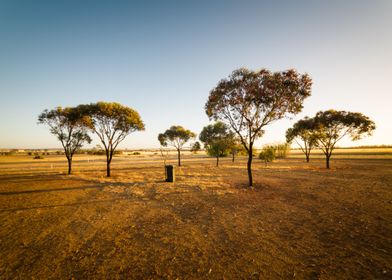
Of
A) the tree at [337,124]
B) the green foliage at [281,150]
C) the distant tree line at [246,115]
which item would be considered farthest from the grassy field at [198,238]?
the green foliage at [281,150]

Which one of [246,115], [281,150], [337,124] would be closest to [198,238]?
[246,115]

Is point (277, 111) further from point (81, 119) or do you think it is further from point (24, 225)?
point (81, 119)

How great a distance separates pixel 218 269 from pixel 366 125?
44429mm

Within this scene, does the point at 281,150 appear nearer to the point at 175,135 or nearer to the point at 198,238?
the point at 175,135

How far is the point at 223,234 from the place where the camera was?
759 centimetres

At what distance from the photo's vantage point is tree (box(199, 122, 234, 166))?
48094 mm

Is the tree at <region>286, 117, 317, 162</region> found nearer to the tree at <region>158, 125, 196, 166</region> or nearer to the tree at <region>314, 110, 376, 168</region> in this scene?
the tree at <region>314, 110, 376, 168</region>

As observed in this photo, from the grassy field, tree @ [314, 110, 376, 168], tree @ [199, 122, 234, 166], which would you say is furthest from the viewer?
tree @ [199, 122, 234, 166]

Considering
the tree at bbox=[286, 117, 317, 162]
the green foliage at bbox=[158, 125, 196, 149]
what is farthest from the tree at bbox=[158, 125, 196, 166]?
the tree at bbox=[286, 117, 317, 162]

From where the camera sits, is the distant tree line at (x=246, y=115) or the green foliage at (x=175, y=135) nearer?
the distant tree line at (x=246, y=115)

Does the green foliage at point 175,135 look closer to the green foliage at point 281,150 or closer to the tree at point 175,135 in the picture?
the tree at point 175,135

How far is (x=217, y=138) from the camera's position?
5466cm

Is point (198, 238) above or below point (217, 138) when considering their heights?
below

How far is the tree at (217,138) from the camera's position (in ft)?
158
